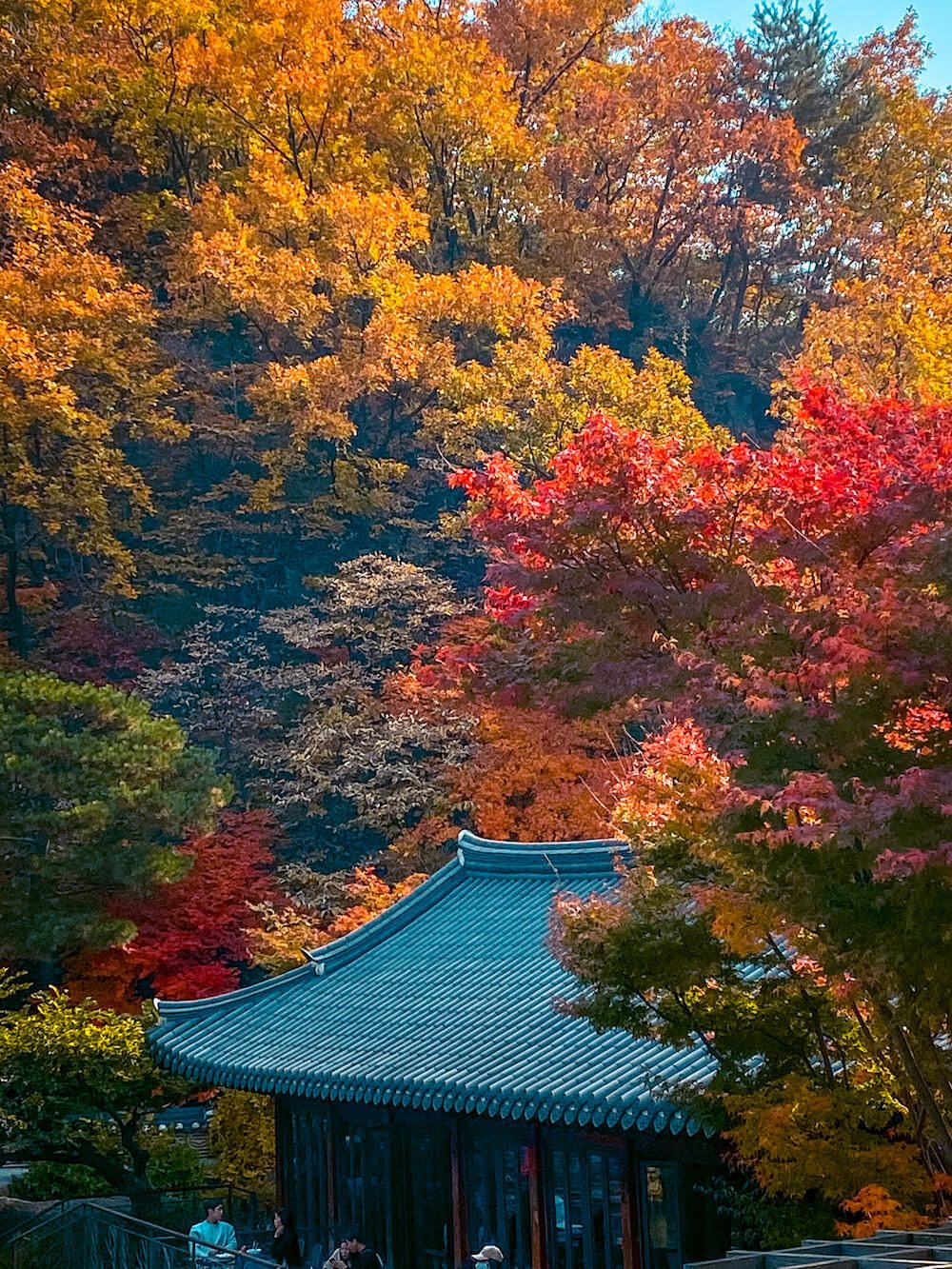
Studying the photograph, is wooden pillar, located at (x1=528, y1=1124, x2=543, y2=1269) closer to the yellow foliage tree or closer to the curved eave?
the curved eave

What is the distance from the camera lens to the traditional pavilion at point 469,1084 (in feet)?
42.4

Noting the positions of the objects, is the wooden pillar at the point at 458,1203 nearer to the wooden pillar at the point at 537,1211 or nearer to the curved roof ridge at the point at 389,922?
the wooden pillar at the point at 537,1211

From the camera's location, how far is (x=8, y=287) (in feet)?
113

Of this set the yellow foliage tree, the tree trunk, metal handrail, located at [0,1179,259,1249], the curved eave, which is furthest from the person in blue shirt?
the yellow foliage tree

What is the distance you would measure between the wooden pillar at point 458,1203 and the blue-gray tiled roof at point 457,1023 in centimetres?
111

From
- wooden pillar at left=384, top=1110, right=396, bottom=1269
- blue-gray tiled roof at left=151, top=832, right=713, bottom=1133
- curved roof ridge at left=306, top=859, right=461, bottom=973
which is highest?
curved roof ridge at left=306, top=859, right=461, bottom=973

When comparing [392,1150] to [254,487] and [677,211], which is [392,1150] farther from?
[677,211]

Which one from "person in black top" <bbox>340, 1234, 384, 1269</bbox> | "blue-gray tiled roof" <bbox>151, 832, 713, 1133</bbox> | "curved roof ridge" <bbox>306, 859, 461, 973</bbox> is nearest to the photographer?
Answer: "person in black top" <bbox>340, 1234, 384, 1269</bbox>

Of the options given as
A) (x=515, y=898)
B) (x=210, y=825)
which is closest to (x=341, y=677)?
(x=210, y=825)

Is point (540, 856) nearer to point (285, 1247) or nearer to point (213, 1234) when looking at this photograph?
point (285, 1247)

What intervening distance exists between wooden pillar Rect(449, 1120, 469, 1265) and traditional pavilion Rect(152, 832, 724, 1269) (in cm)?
2

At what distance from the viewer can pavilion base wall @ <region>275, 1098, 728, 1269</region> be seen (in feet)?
42.7

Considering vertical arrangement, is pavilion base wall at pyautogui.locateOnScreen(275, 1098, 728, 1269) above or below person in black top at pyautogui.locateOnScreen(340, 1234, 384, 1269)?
above

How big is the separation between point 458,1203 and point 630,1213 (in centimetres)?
268
